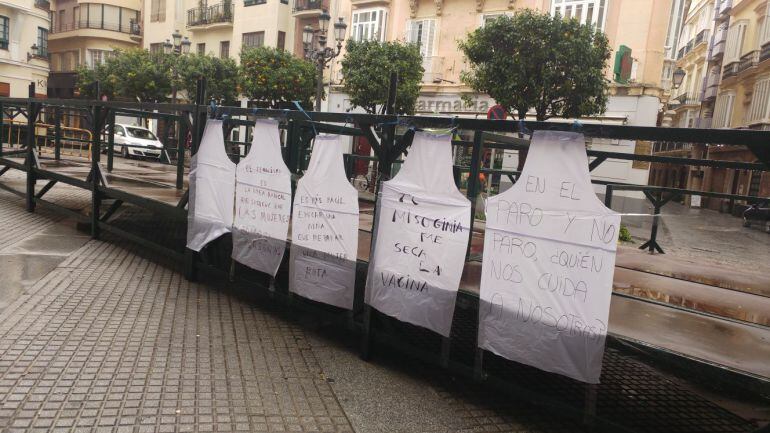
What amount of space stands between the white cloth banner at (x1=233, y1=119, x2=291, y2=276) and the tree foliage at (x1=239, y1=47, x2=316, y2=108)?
19.9 meters

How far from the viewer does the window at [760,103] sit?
2869cm

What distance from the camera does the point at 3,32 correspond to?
38.2 metres

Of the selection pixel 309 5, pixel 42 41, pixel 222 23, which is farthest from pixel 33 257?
pixel 42 41

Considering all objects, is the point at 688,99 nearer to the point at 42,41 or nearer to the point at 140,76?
the point at 140,76

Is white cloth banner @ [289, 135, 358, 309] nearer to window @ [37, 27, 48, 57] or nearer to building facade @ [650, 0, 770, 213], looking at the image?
building facade @ [650, 0, 770, 213]

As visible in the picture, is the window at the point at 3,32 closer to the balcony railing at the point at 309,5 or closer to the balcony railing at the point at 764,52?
the balcony railing at the point at 309,5

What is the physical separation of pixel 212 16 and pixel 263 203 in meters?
34.2

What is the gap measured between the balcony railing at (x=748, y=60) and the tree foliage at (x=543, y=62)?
1845cm

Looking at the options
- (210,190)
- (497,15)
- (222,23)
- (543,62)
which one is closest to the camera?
(210,190)

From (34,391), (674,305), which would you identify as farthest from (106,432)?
(674,305)

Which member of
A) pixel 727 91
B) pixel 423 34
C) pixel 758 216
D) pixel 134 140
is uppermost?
pixel 727 91

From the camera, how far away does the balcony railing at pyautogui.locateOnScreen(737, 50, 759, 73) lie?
3052cm

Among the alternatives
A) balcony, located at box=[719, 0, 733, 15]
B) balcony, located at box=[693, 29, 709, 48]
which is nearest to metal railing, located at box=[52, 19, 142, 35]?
balcony, located at box=[719, 0, 733, 15]

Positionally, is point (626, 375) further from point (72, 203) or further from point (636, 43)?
point (636, 43)
